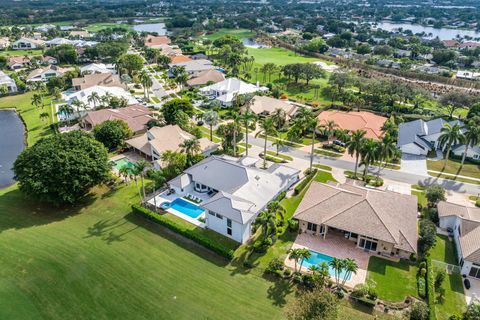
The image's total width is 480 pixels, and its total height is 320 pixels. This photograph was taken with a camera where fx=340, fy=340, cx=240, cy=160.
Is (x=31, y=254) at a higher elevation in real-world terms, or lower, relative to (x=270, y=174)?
Answer: lower

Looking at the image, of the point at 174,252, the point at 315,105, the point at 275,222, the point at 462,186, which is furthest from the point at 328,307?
the point at 315,105

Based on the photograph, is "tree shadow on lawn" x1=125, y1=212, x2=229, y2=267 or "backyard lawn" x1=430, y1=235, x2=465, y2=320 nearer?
→ "backyard lawn" x1=430, y1=235, x2=465, y2=320

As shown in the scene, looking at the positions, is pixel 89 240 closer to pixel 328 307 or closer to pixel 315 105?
pixel 328 307

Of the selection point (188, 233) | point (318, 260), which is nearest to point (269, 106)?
point (188, 233)

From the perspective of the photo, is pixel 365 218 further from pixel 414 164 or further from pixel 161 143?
pixel 161 143

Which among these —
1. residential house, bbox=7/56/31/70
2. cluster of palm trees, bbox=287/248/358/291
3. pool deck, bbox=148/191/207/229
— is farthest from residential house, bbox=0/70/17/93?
cluster of palm trees, bbox=287/248/358/291

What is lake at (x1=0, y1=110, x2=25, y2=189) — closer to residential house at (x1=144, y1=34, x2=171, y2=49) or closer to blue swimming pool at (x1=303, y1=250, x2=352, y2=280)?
blue swimming pool at (x1=303, y1=250, x2=352, y2=280)
